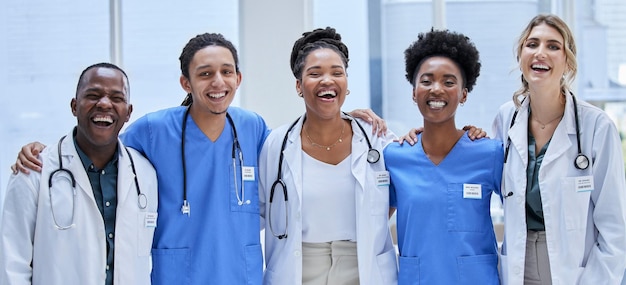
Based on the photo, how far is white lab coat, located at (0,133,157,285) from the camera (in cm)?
186

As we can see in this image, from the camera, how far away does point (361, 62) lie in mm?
Answer: 3883

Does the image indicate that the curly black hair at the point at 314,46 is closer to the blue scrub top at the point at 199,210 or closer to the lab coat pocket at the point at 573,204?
the blue scrub top at the point at 199,210

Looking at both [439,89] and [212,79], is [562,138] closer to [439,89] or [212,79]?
[439,89]

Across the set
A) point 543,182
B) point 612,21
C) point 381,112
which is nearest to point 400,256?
point 543,182

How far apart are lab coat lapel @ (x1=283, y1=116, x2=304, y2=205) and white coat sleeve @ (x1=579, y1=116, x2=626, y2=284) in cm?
99

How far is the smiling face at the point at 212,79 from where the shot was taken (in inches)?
84.3

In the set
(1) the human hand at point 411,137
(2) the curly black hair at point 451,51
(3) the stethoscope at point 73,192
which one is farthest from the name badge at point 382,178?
(3) the stethoscope at point 73,192

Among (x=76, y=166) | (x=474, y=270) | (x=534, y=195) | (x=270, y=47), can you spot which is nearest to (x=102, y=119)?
(x=76, y=166)

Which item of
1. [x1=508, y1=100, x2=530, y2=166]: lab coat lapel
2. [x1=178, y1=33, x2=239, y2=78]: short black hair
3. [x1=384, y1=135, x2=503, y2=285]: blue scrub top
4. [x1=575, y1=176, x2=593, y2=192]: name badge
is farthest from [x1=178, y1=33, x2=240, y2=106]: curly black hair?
[x1=575, y1=176, x2=593, y2=192]: name badge

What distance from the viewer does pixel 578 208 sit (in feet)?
6.60

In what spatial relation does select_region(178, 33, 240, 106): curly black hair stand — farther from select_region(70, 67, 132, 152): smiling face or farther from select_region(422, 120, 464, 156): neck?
select_region(422, 120, 464, 156): neck

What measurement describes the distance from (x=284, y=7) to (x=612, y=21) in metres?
2.06

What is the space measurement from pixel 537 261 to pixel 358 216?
0.62 meters

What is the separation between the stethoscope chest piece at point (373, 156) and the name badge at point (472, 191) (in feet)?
1.05
